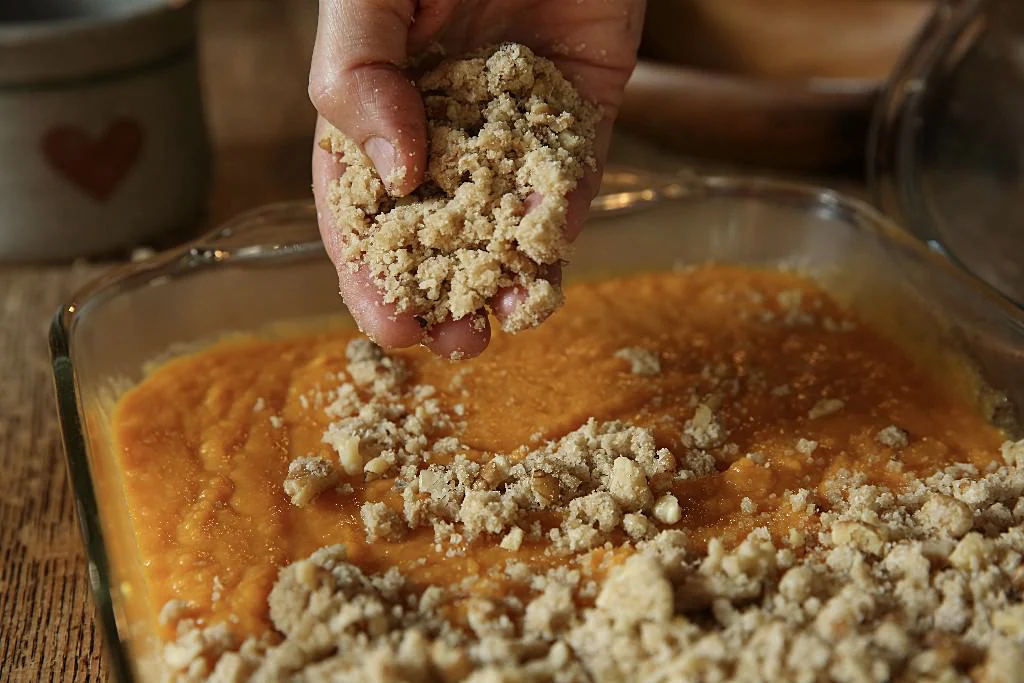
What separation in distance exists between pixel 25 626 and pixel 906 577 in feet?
3.70

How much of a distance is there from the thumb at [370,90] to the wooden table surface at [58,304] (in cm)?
70

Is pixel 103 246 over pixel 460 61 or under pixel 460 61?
under

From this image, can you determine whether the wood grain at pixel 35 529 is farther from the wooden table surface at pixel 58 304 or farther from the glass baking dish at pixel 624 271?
the glass baking dish at pixel 624 271

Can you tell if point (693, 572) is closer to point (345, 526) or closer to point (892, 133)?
point (345, 526)

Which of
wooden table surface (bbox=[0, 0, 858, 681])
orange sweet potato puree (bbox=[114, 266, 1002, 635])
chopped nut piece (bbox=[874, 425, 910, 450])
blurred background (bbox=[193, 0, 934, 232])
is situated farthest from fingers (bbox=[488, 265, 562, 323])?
blurred background (bbox=[193, 0, 934, 232])

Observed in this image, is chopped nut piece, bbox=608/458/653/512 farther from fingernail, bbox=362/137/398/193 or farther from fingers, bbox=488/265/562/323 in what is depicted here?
fingernail, bbox=362/137/398/193

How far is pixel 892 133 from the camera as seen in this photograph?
7.34ft

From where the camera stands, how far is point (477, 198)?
1.41 metres

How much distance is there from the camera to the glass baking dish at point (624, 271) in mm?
1623

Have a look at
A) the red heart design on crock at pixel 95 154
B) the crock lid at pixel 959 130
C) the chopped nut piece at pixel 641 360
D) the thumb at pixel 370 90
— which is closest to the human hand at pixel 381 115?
the thumb at pixel 370 90

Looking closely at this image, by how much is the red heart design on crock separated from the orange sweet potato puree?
537mm

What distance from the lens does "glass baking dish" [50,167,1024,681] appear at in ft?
5.32

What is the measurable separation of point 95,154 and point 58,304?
301 mm

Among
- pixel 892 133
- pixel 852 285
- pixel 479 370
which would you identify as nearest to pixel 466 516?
pixel 479 370
